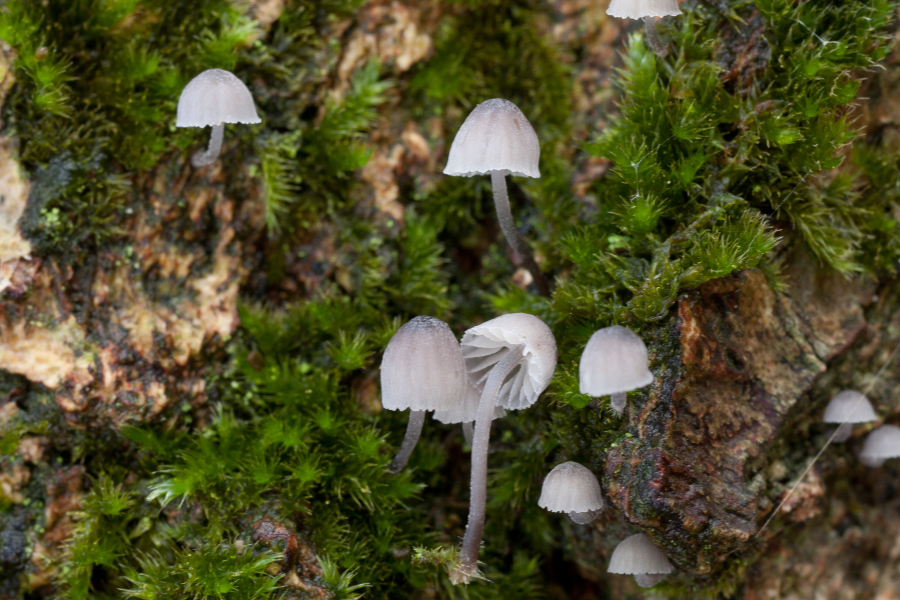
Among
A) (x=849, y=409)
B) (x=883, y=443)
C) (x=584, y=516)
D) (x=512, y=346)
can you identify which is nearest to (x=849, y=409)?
(x=849, y=409)

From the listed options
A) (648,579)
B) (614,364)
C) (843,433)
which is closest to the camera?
(614,364)

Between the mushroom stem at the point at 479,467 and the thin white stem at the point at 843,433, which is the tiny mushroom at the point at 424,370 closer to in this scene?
the mushroom stem at the point at 479,467

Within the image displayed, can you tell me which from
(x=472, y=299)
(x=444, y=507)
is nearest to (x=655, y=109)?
(x=472, y=299)

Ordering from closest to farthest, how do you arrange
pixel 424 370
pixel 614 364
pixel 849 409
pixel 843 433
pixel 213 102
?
pixel 614 364
pixel 424 370
pixel 213 102
pixel 849 409
pixel 843 433

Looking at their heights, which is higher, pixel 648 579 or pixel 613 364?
pixel 613 364

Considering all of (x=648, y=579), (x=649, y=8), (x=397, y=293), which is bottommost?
(x=648, y=579)

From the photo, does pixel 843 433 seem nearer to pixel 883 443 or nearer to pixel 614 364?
pixel 883 443

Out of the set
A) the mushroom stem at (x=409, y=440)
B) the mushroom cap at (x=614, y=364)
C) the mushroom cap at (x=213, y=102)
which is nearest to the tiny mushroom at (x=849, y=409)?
the mushroom cap at (x=614, y=364)

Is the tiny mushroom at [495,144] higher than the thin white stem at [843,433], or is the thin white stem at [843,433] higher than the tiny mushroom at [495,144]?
the tiny mushroom at [495,144]
